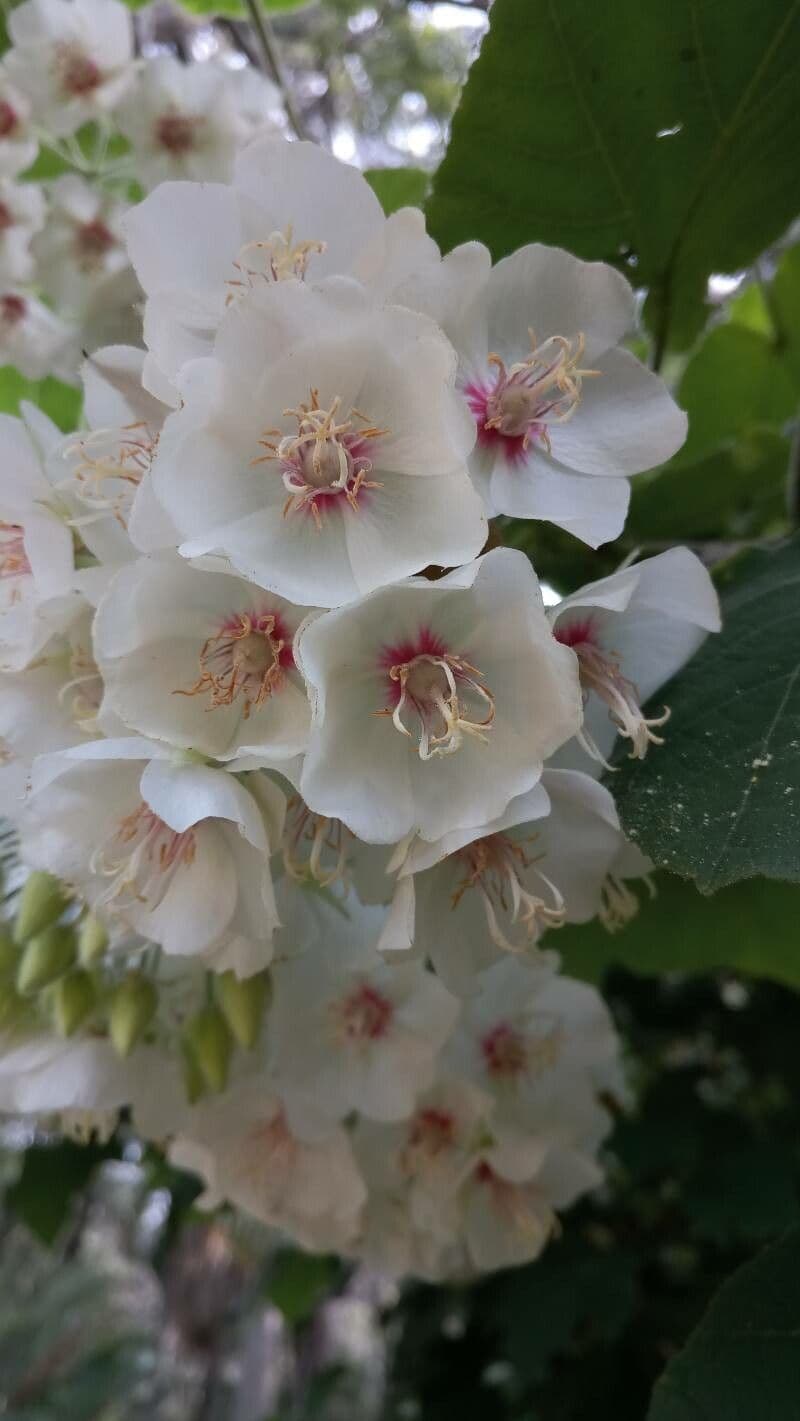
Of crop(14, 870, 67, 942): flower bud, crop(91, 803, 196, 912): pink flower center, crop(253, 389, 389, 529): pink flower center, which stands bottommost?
crop(14, 870, 67, 942): flower bud

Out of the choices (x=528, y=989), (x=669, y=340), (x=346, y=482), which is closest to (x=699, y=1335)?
(x=528, y=989)

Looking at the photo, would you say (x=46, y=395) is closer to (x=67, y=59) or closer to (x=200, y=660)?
(x=67, y=59)

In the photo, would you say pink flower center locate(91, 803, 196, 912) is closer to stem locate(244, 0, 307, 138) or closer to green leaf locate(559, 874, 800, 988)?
green leaf locate(559, 874, 800, 988)

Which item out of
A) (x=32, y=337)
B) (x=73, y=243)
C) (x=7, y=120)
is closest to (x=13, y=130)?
(x=7, y=120)

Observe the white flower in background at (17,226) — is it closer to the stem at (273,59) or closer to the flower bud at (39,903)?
the stem at (273,59)

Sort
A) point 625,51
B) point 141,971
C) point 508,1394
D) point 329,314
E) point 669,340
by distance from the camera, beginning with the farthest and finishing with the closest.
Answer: point 508,1394, point 669,340, point 141,971, point 625,51, point 329,314

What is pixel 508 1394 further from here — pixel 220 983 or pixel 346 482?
pixel 346 482

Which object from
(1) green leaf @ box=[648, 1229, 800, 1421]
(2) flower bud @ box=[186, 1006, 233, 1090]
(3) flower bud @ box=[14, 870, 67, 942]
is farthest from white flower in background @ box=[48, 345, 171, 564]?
(1) green leaf @ box=[648, 1229, 800, 1421]
